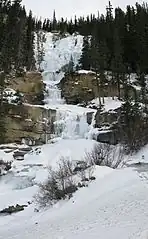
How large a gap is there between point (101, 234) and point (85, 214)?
2.73m

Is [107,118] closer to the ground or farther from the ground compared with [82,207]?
farther from the ground

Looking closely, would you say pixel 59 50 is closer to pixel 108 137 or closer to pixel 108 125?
pixel 108 125

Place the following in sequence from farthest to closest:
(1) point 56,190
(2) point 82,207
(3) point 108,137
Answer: (3) point 108,137
(1) point 56,190
(2) point 82,207

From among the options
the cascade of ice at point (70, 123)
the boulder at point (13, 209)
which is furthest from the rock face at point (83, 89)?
the boulder at point (13, 209)

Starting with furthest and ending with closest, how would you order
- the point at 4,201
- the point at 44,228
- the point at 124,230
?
the point at 4,201 < the point at 44,228 < the point at 124,230

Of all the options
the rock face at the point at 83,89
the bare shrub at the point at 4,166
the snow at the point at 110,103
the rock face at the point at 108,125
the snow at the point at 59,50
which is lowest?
the bare shrub at the point at 4,166

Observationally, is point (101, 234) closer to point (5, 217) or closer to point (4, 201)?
point (5, 217)

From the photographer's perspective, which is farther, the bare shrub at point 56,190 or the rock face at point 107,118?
the rock face at point 107,118

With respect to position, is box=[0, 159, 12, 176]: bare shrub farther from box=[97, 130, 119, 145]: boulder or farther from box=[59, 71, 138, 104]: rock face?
box=[59, 71, 138, 104]: rock face

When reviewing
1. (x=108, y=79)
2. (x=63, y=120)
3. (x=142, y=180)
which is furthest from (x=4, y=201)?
(x=108, y=79)

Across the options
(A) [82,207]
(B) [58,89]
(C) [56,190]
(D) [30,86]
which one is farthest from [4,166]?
(B) [58,89]

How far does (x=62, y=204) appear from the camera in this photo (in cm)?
1739

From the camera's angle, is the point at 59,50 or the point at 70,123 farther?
the point at 59,50

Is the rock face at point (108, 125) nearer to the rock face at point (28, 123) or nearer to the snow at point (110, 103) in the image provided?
the snow at point (110, 103)
